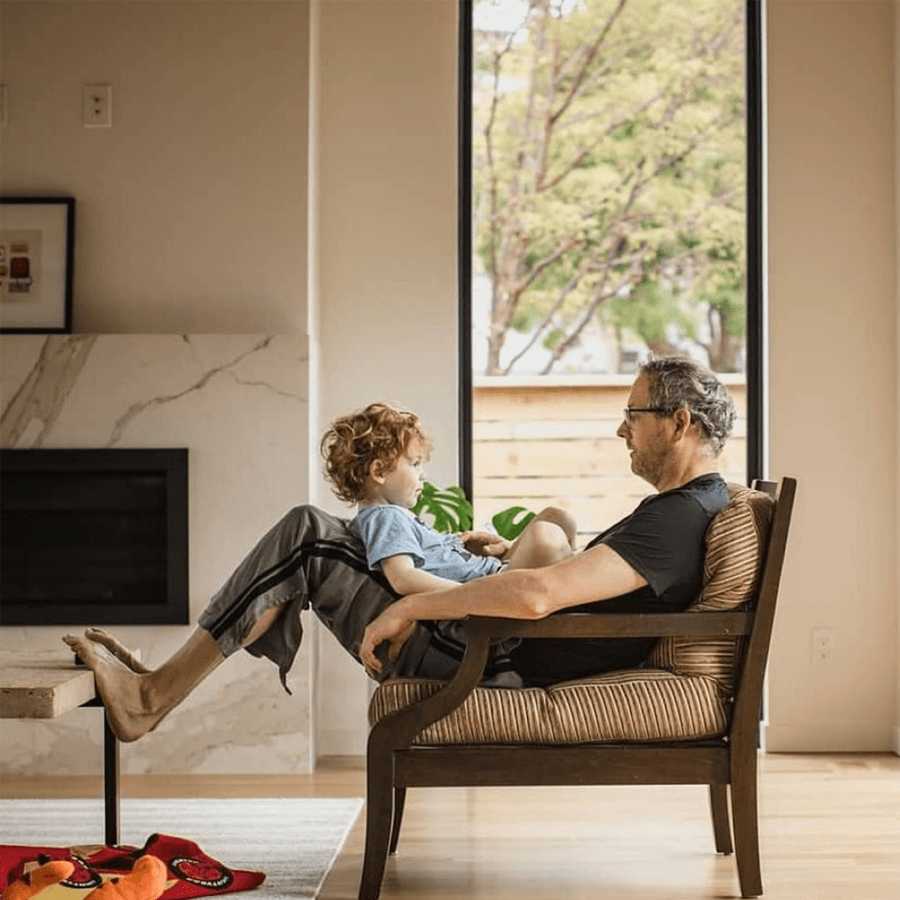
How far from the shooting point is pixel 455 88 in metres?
5.13

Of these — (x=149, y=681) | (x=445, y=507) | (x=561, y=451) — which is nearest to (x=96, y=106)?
(x=445, y=507)

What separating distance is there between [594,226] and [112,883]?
424cm

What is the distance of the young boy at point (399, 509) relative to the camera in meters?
3.26

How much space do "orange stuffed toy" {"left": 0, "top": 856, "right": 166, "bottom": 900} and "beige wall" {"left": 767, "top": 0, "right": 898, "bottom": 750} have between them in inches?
103

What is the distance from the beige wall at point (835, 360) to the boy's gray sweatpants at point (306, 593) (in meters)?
2.14

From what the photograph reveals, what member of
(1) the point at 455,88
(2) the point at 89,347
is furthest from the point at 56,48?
(1) the point at 455,88

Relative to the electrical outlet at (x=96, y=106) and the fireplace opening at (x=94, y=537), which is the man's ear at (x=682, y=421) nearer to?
the fireplace opening at (x=94, y=537)

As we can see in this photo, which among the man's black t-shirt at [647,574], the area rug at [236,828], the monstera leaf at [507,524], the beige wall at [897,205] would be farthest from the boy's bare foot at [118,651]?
the beige wall at [897,205]

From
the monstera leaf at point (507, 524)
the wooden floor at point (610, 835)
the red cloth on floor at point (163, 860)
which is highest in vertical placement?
the monstera leaf at point (507, 524)

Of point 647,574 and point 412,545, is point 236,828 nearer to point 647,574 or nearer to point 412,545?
point 412,545

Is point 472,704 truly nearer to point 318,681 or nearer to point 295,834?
point 295,834

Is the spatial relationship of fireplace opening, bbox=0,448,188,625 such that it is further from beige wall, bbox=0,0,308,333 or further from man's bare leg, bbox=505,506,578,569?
man's bare leg, bbox=505,506,578,569

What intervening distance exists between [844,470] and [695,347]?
1581mm

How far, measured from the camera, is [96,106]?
4.83 metres
